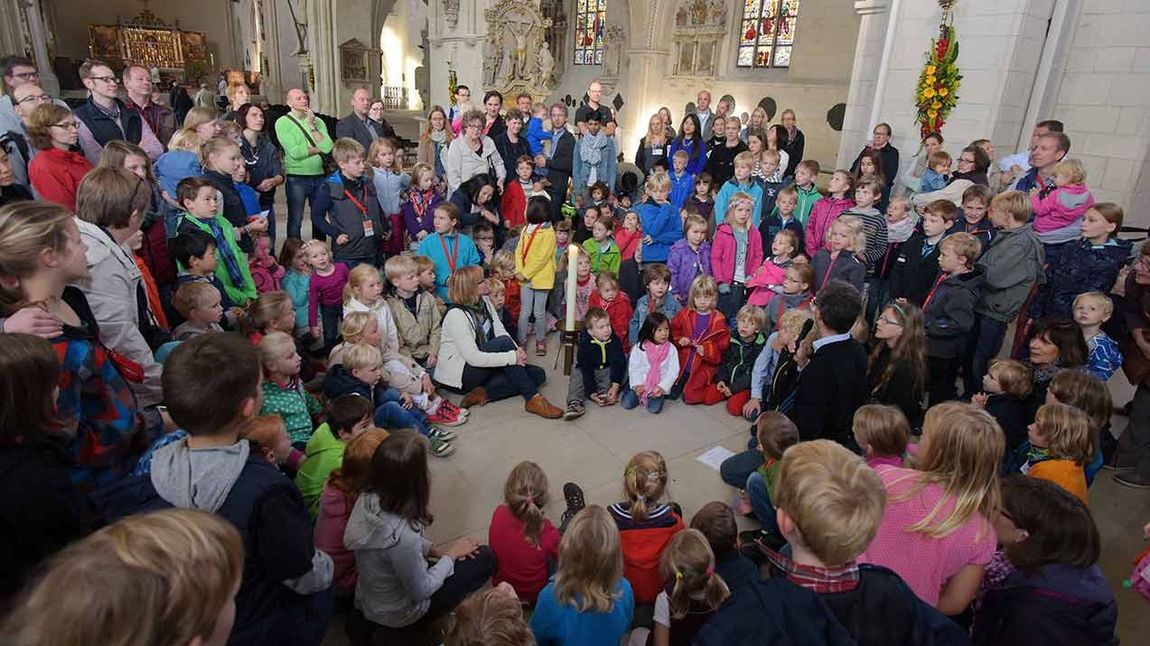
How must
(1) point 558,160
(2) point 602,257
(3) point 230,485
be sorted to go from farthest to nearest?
(1) point 558,160 < (2) point 602,257 < (3) point 230,485

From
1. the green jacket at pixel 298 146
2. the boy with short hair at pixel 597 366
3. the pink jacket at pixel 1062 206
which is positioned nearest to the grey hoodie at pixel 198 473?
the boy with short hair at pixel 597 366

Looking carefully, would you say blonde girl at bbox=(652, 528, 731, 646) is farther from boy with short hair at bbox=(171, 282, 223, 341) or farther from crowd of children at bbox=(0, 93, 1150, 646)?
boy with short hair at bbox=(171, 282, 223, 341)

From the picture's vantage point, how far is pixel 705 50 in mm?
15281

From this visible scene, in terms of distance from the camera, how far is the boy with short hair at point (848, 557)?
134cm

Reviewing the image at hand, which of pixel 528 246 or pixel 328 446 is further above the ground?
pixel 528 246

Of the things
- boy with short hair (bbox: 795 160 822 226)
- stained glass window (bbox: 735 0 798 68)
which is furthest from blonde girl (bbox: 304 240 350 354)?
stained glass window (bbox: 735 0 798 68)

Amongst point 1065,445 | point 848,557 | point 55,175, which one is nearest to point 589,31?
point 55,175

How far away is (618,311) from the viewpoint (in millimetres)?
4891

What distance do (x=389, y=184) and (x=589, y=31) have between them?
1574 centimetres

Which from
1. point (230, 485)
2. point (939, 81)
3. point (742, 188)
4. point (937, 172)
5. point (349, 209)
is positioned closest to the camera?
point (230, 485)

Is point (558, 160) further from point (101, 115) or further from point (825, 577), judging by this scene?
point (825, 577)

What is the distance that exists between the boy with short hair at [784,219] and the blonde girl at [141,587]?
4988mm

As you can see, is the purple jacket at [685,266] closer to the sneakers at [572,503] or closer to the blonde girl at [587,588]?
the sneakers at [572,503]

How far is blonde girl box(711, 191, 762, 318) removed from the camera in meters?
5.11
